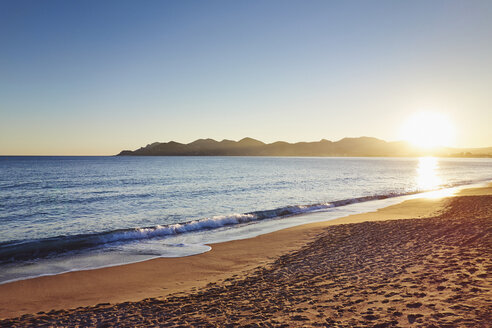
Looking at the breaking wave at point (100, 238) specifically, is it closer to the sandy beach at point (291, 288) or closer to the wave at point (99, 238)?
the wave at point (99, 238)

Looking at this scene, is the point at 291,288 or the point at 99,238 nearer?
the point at 291,288

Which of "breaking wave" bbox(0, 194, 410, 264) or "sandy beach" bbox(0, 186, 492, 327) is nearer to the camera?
"sandy beach" bbox(0, 186, 492, 327)

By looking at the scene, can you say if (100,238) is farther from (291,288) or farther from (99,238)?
(291,288)

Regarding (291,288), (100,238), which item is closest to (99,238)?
(100,238)

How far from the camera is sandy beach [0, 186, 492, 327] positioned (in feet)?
19.3

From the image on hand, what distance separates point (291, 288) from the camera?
25.2 feet

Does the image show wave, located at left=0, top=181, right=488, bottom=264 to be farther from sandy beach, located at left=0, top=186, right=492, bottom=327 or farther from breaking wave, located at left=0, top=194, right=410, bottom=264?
sandy beach, located at left=0, top=186, right=492, bottom=327

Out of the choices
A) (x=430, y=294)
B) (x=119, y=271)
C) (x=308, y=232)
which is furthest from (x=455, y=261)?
(x=119, y=271)

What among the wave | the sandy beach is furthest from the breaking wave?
the sandy beach

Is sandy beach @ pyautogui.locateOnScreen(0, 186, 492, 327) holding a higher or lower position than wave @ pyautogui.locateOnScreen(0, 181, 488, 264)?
higher

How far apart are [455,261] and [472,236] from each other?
13.5 feet

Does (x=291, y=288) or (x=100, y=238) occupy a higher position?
(x=291, y=288)

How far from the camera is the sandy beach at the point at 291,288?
589 centimetres

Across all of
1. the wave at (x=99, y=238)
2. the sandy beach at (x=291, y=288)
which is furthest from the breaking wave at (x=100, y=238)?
the sandy beach at (x=291, y=288)
